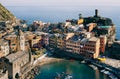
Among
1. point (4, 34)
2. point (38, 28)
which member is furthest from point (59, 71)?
point (38, 28)

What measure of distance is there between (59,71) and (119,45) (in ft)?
58.0

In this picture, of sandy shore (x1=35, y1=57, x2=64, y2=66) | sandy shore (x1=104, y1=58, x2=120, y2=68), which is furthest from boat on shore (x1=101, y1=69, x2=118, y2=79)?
sandy shore (x1=35, y1=57, x2=64, y2=66)

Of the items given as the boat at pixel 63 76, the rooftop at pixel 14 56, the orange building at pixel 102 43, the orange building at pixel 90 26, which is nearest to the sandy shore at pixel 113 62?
the orange building at pixel 102 43

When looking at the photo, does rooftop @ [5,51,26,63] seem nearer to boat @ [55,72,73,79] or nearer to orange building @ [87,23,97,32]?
boat @ [55,72,73,79]

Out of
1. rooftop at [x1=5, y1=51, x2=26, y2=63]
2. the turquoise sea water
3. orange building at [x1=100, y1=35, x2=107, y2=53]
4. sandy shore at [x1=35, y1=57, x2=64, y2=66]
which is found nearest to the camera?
rooftop at [x1=5, y1=51, x2=26, y2=63]

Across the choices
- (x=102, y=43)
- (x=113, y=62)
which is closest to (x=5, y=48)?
(x=102, y=43)

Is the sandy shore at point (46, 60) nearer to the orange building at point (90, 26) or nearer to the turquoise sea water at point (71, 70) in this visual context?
the turquoise sea water at point (71, 70)

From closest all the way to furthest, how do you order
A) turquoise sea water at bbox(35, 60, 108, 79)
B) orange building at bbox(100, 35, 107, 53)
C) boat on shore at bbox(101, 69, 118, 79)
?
boat on shore at bbox(101, 69, 118, 79) < turquoise sea water at bbox(35, 60, 108, 79) < orange building at bbox(100, 35, 107, 53)

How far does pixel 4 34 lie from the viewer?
71562mm

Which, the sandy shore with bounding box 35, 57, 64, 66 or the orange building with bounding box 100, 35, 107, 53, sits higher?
the orange building with bounding box 100, 35, 107, 53

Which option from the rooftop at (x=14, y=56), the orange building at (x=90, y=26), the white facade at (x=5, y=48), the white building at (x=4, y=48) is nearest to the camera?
the rooftop at (x=14, y=56)

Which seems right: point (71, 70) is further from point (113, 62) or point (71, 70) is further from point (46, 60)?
point (113, 62)

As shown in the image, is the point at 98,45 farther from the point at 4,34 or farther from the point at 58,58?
the point at 4,34

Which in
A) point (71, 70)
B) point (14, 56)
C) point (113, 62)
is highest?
point (14, 56)
